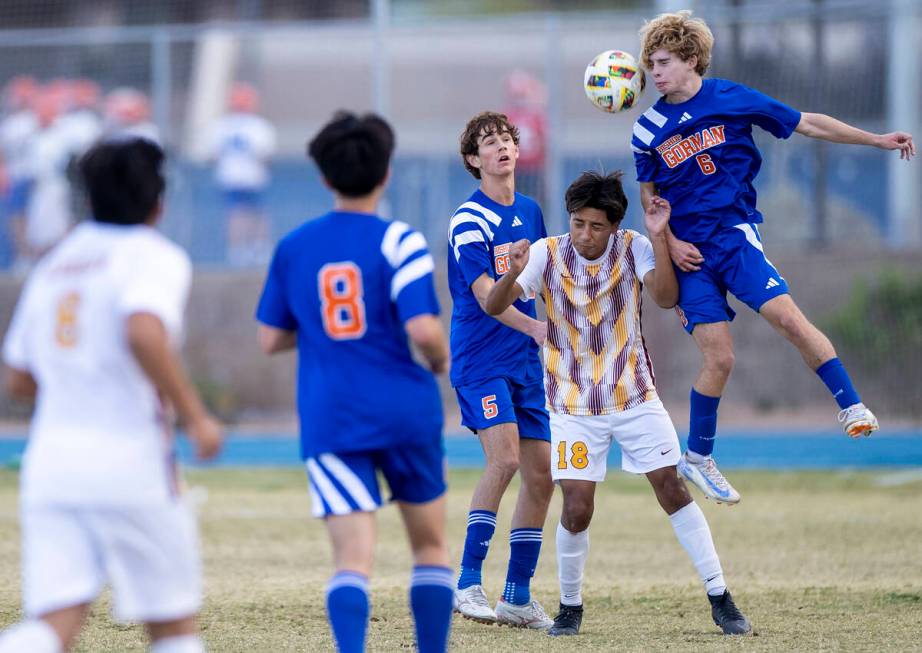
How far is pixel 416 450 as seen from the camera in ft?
16.1

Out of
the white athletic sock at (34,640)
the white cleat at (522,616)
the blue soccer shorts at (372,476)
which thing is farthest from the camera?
the white cleat at (522,616)

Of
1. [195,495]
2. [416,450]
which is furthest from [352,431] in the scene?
[195,495]

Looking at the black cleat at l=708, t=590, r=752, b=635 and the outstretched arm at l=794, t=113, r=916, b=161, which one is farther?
the outstretched arm at l=794, t=113, r=916, b=161

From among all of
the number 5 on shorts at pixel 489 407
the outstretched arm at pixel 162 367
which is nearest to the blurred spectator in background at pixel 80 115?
the number 5 on shorts at pixel 489 407

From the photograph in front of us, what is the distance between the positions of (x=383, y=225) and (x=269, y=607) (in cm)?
300

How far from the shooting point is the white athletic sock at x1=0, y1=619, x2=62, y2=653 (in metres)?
3.94

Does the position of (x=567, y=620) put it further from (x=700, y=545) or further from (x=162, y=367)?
(x=162, y=367)

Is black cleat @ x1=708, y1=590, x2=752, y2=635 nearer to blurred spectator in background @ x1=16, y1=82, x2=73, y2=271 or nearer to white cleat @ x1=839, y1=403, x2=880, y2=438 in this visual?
white cleat @ x1=839, y1=403, x2=880, y2=438

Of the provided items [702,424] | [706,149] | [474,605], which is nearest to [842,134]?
[706,149]

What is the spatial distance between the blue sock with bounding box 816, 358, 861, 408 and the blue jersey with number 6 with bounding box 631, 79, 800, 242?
0.83 metres

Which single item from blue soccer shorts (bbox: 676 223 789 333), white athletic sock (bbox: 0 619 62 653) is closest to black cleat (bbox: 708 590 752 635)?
blue soccer shorts (bbox: 676 223 789 333)

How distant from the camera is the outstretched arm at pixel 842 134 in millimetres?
6980

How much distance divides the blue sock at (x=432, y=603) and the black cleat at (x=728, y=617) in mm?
1950

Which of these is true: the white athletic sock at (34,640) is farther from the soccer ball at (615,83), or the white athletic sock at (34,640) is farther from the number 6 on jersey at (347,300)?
the soccer ball at (615,83)
